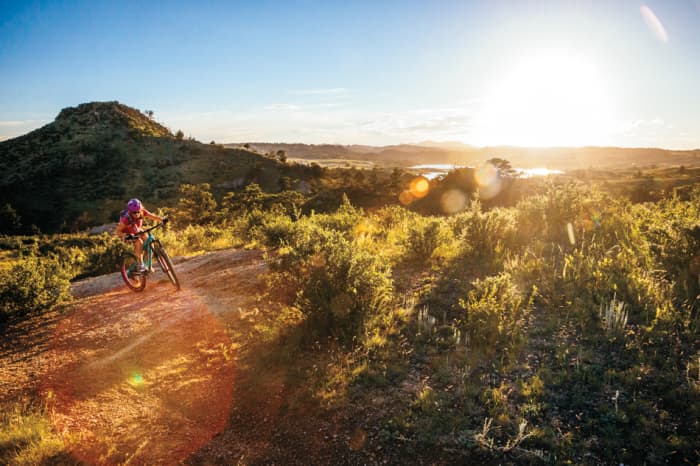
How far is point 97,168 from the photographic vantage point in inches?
3221

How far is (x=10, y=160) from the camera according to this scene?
3327 inches

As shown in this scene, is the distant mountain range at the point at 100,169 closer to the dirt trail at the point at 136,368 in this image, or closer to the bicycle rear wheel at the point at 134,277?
the bicycle rear wheel at the point at 134,277

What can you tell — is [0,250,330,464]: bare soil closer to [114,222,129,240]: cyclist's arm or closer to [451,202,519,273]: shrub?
[114,222,129,240]: cyclist's arm

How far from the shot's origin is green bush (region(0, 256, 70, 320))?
7805 mm

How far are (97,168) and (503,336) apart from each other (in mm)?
97674

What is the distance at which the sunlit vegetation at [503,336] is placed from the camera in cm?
367

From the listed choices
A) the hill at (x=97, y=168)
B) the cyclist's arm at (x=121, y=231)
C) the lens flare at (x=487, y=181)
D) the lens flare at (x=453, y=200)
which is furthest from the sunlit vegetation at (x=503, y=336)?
the hill at (x=97, y=168)

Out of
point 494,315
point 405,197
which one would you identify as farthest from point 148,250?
point 405,197

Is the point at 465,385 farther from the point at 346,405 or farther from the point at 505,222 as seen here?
the point at 505,222

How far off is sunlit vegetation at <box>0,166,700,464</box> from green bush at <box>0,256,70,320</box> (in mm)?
37

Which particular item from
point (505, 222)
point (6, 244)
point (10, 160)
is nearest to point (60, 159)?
point (10, 160)

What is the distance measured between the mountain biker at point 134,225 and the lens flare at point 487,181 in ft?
119

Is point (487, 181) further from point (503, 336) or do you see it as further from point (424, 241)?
point (503, 336)

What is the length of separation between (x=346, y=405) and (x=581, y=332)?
136 inches
